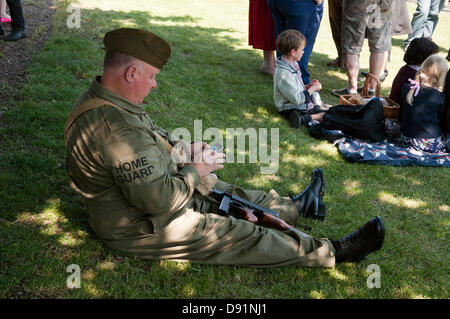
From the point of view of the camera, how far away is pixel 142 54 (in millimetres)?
2537

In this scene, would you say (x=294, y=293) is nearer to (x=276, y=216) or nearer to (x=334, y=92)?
(x=276, y=216)

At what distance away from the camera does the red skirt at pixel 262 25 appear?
7254 millimetres

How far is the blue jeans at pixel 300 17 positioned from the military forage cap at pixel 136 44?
4.20 metres

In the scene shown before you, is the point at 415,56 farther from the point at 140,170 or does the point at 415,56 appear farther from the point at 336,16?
the point at 140,170

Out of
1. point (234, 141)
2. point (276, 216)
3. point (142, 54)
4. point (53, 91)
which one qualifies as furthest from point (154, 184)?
point (53, 91)

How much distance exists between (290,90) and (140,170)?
3.66 metres

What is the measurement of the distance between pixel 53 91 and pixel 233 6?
8.28 meters

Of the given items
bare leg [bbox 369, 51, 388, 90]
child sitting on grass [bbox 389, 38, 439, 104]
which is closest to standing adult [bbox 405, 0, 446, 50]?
bare leg [bbox 369, 51, 388, 90]

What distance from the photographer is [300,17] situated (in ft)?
20.6

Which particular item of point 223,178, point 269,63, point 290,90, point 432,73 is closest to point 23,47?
point 269,63

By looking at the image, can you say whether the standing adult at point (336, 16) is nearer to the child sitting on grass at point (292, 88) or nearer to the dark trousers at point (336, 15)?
the dark trousers at point (336, 15)

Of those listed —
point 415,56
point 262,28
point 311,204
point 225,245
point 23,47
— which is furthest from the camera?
point 262,28

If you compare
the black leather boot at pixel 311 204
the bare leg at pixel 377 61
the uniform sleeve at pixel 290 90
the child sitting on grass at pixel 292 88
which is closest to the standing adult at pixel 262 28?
the child sitting on grass at pixel 292 88

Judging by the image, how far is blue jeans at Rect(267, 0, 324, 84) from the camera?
20.5 ft
